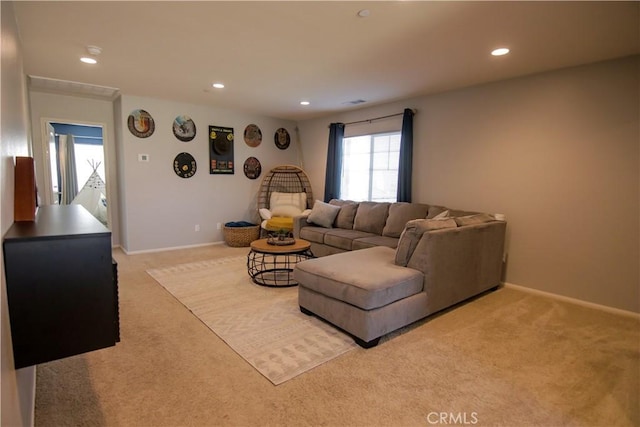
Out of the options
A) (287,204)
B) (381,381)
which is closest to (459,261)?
(381,381)

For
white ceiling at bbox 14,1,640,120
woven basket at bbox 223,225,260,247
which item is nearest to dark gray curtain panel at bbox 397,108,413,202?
white ceiling at bbox 14,1,640,120

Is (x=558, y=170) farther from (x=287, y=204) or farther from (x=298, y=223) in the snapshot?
(x=287, y=204)

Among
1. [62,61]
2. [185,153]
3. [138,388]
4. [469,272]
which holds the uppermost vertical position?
[62,61]

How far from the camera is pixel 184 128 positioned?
5.25 metres

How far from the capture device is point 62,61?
3.27 metres

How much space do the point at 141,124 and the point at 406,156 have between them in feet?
12.8

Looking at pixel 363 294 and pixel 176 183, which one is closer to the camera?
pixel 363 294

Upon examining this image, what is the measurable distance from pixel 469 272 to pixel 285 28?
2.67 metres

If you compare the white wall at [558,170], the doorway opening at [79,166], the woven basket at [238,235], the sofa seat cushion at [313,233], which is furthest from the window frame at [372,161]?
the doorway opening at [79,166]

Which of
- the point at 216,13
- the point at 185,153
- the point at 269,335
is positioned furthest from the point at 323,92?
the point at 269,335

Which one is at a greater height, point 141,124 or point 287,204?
point 141,124

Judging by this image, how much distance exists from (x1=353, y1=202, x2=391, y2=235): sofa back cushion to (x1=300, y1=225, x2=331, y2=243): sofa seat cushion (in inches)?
18.8

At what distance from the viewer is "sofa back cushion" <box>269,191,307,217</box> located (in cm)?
571

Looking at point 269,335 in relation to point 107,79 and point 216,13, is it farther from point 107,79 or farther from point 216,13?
point 107,79
